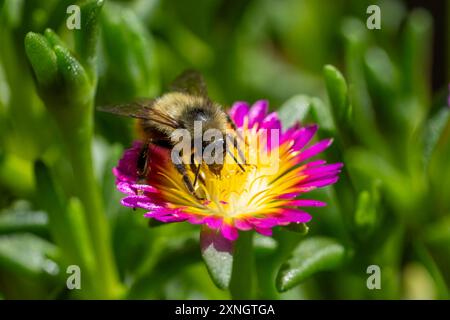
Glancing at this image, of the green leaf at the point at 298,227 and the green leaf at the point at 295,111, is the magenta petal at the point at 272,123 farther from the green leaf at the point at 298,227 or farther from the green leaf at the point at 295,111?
the green leaf at the point at 298,227

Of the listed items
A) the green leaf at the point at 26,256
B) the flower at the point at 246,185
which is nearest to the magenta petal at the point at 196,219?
the flower at the point at 246,185

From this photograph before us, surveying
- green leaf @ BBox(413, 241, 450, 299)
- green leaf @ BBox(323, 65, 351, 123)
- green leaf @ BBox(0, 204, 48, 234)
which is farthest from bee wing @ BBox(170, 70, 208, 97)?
green leaf @ BBox(413, 241, 450, 299)

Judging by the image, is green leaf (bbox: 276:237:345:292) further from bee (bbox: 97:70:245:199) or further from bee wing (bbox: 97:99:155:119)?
bee wing (bbox: 97:99:155:119)

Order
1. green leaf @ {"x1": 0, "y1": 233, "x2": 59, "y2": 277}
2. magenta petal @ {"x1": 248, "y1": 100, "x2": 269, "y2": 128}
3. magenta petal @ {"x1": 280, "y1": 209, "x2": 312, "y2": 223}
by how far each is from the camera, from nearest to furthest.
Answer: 1. magenta petal @ {"x1": 280, "y1": 209, "x2": 312, "y2": 223}
2. magenta petal @ {"x1": 248, "y1": 100, "x2": 269, "y2": 128}
3. green leaf @ {"x1": 0, "y1": 233, "x2": 59, "y2": 277}

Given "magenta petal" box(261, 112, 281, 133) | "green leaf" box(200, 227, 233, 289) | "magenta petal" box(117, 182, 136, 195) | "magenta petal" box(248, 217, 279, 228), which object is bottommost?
"green leaf" box(200, 227, 233, 289)

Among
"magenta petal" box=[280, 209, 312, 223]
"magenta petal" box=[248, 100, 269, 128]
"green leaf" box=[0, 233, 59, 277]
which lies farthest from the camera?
"green leaf" box=[0, 233, 59, 277]

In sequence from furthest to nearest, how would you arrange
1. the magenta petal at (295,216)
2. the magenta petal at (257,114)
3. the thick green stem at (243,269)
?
1. the magenta petal at (257,114)
2. the thick green stem at (243,269)
3. the magenta petal at (295,216)

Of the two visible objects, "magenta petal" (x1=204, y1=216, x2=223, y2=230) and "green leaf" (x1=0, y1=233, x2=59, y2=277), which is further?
"green leaf" (x1=0, y1=233, x2=59, y2=277)

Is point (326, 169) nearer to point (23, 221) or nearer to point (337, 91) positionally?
point (337, 91)
